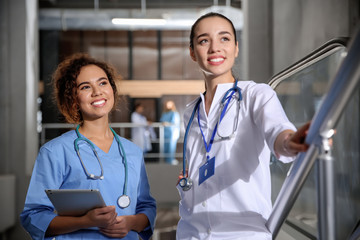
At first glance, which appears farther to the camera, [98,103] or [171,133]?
[171,133]

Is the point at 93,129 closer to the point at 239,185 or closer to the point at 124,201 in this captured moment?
the point at 124,201

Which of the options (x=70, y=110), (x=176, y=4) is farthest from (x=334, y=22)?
(x=176, y=4)

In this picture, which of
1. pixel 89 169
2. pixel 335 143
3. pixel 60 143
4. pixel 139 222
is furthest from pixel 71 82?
pixel 335 143

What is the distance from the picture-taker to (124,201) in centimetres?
143

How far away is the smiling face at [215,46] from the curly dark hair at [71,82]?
0.48m

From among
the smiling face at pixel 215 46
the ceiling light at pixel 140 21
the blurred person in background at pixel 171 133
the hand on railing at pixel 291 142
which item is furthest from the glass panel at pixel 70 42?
the hand on railing at pixel 291 142

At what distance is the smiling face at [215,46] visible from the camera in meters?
1.29

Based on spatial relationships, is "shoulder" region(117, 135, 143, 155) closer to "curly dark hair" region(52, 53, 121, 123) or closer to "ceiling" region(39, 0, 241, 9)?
"curly dark hair" region(52, 53, 121, 123)

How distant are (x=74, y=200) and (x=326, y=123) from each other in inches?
33.4

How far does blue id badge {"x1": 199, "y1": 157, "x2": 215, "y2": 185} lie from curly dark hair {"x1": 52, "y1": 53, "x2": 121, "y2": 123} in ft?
1.97

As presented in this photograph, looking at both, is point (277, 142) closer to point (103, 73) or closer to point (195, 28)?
point (195, 28)

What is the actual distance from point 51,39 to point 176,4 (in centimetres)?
497

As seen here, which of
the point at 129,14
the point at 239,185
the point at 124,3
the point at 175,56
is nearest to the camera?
the point at 239,185

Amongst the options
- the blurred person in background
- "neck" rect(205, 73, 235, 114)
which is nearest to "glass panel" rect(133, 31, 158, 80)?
the blurred person in background
